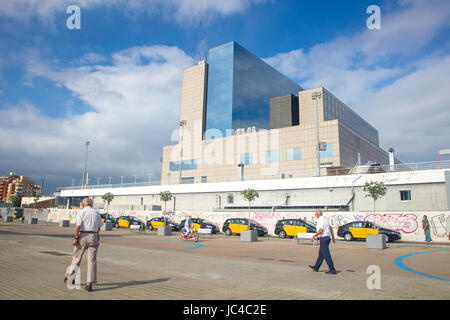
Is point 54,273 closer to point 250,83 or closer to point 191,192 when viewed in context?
point 191,192

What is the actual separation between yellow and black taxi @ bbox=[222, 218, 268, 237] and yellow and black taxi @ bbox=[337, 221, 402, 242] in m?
6.78

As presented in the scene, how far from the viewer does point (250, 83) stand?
9562cm

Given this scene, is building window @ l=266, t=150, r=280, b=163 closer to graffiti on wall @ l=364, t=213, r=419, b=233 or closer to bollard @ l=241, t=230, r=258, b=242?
graffiti on wall @ l=364, t=213, r=419, b=233

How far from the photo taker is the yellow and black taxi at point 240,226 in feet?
91.6

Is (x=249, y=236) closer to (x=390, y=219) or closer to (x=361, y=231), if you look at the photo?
(x=361, y=231)

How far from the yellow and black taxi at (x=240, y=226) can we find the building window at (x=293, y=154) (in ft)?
133

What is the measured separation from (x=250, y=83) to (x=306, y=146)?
3677 cm

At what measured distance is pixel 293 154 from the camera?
67.9m

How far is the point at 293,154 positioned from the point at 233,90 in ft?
102

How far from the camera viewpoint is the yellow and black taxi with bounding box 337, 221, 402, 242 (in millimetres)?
22234

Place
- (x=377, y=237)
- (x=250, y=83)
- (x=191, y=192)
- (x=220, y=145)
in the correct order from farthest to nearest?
(x=250, y=83) < (x=220, y=145) < (x=191, y=192) < (x=377, y=237)
